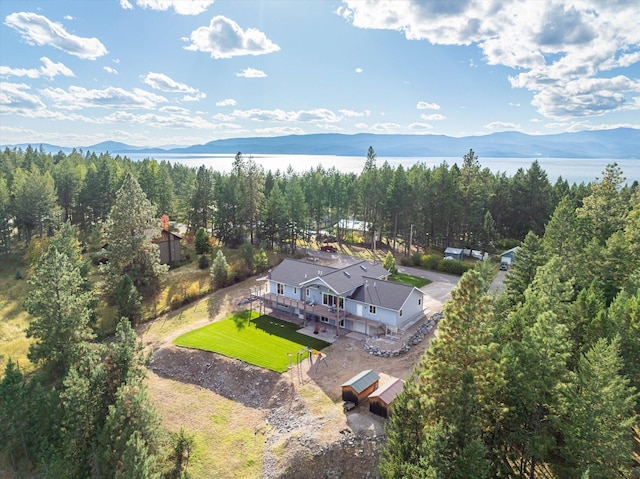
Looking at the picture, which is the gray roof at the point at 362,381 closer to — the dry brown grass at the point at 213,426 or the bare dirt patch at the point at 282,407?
the bare dirt patch at the point at 282,407

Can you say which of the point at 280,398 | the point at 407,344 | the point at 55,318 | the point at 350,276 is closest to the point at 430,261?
the point at 350,276

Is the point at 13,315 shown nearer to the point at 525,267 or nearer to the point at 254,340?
the point at 254,340

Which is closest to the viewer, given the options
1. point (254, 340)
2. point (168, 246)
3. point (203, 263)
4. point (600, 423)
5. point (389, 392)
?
point (600, 423)

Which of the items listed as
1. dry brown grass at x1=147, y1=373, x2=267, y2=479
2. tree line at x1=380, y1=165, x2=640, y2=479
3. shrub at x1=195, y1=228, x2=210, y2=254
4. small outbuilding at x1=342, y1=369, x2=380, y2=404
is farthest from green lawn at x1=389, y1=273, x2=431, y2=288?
dry brown grass at x1=147, y1=373, x2=267, y2=479

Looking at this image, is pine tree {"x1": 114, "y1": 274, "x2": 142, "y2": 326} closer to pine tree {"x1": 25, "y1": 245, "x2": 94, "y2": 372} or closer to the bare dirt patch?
the bare dirt patch

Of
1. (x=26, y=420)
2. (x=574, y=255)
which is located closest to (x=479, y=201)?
(x=574, y=255)

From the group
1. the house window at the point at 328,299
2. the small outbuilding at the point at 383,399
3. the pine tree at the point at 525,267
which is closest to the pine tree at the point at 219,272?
the house window at the point at 328,299
